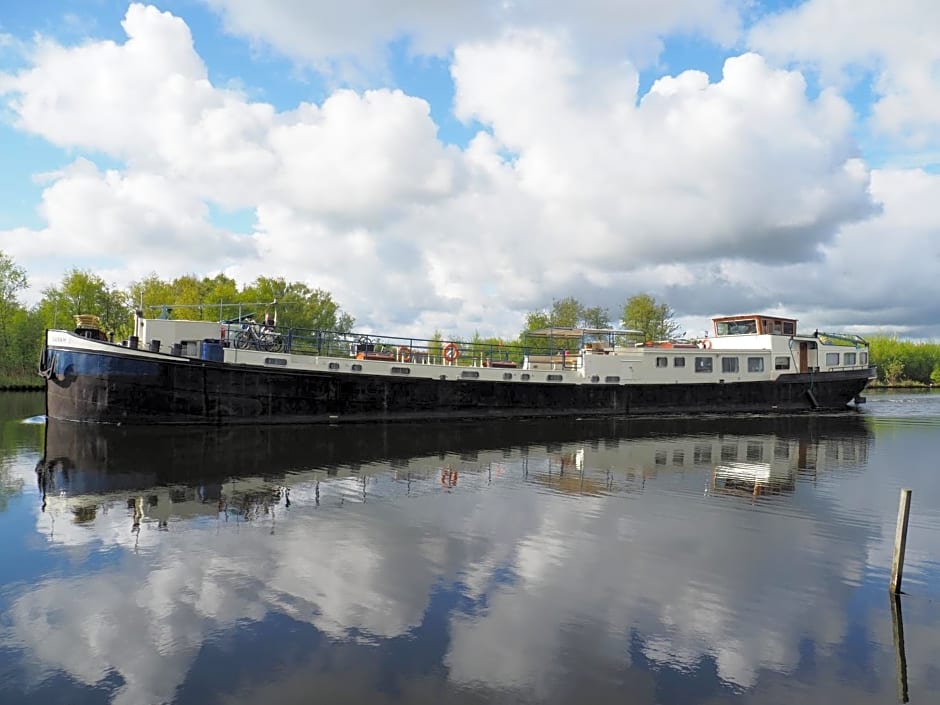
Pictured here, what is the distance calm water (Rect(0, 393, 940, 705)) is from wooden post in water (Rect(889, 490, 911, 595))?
0.35 metres

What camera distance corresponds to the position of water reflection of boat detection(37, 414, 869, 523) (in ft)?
47.4

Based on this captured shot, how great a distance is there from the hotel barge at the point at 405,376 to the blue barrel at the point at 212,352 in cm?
4

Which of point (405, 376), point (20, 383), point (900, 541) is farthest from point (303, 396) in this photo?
point (20, 383)

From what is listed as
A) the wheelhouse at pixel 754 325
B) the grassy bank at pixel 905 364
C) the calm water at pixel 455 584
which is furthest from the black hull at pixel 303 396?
the grassy bank at pixel 905 364

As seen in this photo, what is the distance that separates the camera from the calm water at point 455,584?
256 inches

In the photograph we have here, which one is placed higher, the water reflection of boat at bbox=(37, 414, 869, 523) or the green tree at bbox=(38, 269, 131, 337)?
the green tree at bbox=(38, 269, 131, 337)

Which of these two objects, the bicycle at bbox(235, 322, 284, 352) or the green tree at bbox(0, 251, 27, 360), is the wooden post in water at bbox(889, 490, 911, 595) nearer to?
the bicycle at bbox(235, 322, 284, 352)

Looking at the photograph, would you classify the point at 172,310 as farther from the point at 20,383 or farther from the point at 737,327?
the point at 737,327

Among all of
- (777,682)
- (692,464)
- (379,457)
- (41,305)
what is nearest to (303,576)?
(777,682)

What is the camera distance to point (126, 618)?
7680mm

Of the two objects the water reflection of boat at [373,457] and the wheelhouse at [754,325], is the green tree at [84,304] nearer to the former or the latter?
the water reflection of boat at [373,457]

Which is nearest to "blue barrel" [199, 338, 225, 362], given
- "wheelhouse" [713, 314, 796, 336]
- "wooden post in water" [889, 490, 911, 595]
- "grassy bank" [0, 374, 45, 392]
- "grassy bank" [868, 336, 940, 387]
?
"wooden post in water" [889, 490, 911, 595]

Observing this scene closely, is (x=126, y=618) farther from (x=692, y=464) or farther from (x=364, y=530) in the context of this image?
(x=692, y=464)

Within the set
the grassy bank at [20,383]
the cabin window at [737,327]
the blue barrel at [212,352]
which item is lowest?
the grassy bank at [20,383]
